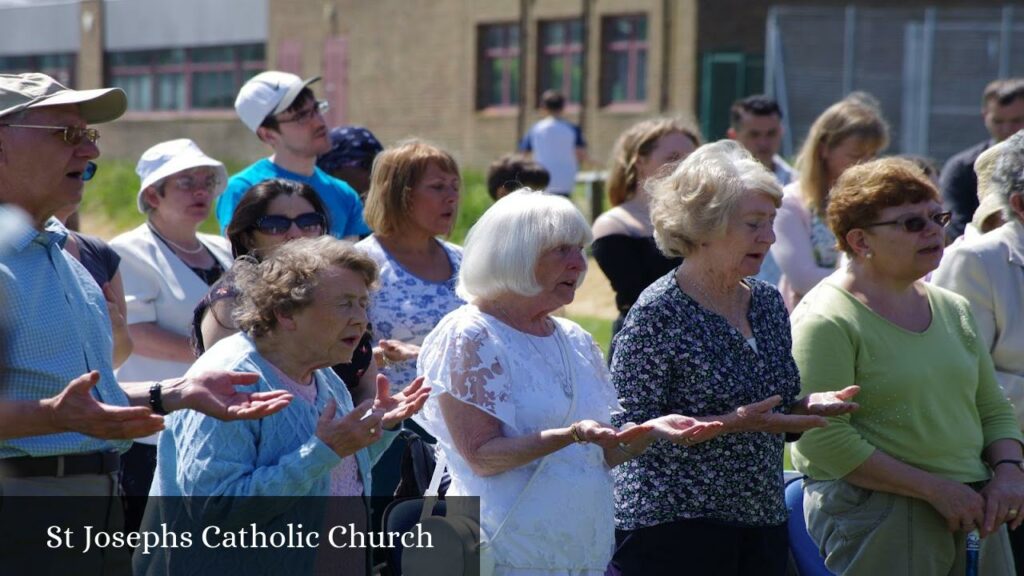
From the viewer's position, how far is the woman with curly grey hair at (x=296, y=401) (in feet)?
12.2

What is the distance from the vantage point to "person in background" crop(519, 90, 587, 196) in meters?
20.1

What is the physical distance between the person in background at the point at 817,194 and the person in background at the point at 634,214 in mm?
618

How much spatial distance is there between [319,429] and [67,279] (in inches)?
33.3

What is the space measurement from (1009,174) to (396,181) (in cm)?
244

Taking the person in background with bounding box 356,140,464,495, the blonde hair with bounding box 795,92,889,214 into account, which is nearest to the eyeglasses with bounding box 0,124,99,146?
the person in background with bounding box 356,140,464,495

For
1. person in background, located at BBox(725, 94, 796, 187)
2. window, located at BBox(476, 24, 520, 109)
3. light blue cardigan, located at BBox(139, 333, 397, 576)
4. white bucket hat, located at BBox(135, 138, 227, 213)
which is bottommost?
light blue cardigan, located at BBox(139, 333, 397, 576)

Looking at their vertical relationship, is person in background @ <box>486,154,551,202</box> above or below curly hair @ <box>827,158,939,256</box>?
below

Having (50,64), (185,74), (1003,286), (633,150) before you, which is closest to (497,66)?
(185,74)

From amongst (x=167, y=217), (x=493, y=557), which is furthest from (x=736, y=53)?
(x=493, y=557)

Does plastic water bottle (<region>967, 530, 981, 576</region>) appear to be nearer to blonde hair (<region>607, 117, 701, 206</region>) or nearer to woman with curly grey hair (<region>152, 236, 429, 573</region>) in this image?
woman with curly grey hair (<region>152, 236, 429, 573</region>)

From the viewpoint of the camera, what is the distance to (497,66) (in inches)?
1282

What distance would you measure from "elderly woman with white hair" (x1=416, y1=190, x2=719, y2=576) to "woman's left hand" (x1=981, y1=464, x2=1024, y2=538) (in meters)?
1.30

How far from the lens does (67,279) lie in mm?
3877

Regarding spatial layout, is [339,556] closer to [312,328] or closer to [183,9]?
[312,328]
